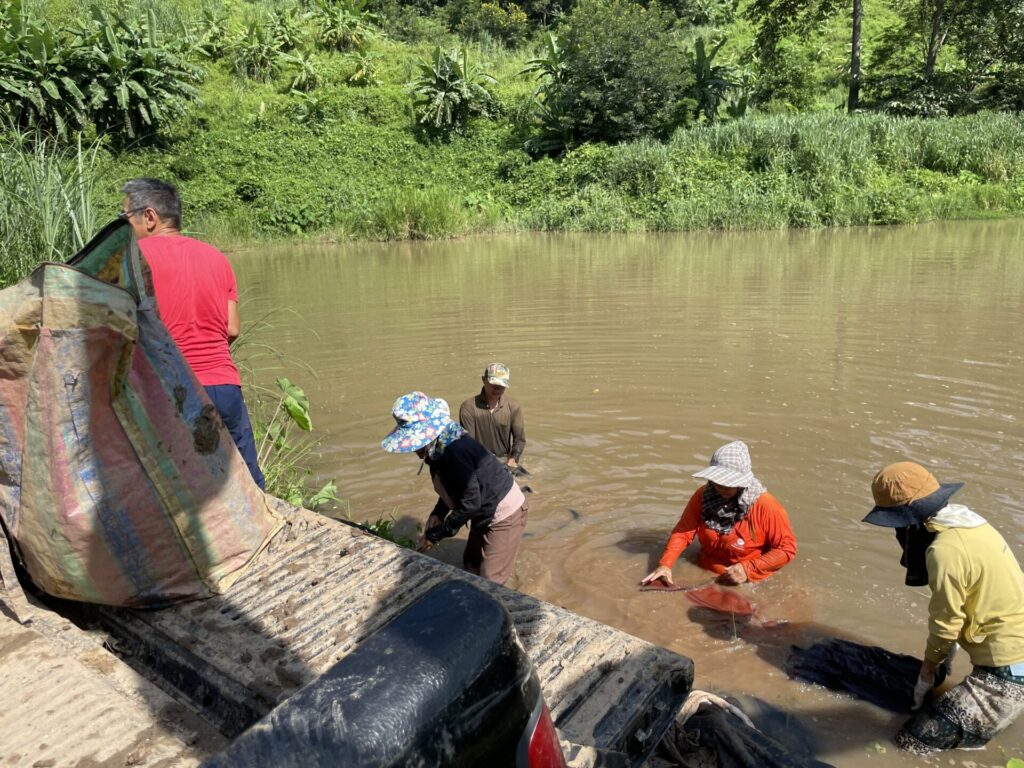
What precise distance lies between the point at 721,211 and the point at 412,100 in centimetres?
1409

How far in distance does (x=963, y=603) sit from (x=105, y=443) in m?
2.98

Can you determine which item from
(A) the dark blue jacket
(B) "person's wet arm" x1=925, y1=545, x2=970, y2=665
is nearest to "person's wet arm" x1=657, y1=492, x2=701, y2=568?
(A) the dark blue jacket

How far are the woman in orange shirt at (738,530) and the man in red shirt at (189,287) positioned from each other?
8.10 ft

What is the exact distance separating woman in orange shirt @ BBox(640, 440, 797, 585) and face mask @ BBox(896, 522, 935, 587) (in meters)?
0.99

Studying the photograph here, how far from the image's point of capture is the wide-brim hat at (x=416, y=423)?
3275 millimetres

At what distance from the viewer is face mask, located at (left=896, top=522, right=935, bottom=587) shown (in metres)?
2.73

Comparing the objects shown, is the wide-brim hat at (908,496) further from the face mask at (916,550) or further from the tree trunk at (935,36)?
the tree trunk at (935,36)

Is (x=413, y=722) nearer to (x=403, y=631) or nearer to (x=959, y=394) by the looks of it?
(x=403, y=631)

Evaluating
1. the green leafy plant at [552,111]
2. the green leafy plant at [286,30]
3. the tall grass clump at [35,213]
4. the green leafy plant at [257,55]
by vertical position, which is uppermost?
the green leafy plant at [286,30]

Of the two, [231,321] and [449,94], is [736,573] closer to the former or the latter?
[231,321]

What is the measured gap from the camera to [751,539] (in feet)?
13.2

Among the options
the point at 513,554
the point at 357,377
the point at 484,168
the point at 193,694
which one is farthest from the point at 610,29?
the point at 193,694

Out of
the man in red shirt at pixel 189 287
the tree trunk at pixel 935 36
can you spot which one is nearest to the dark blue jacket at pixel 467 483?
the man in red shirt at pixel 189 287

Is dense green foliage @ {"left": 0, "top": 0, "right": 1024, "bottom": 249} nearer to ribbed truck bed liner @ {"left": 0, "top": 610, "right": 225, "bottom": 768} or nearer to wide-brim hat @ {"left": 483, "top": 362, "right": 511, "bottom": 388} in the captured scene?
wide-brim hat @ {"left": 483, "top": 362, "right": 511, "bottom": 388}
